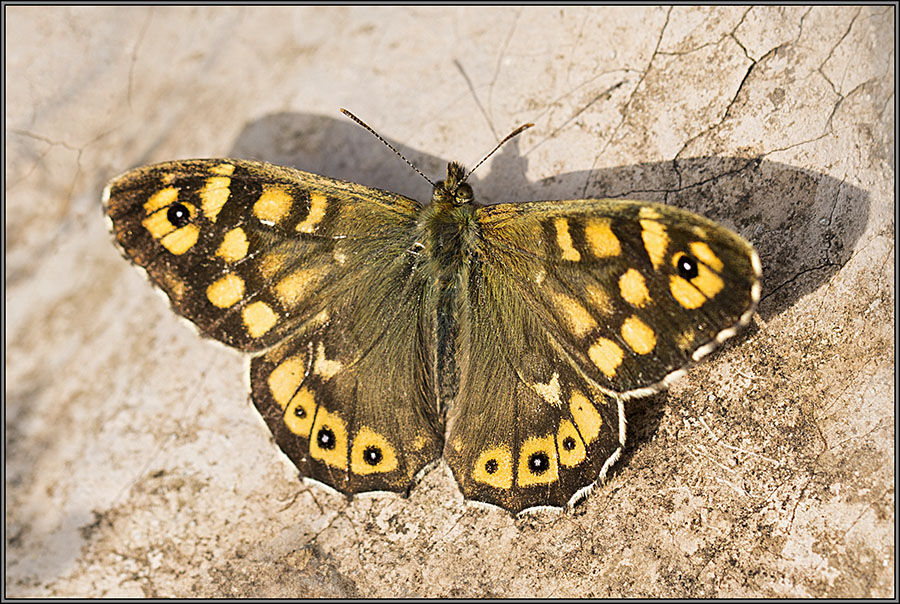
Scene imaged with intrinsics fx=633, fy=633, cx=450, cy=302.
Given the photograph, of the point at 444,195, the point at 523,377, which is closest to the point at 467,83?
the point at 444,195

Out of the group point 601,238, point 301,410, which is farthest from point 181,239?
point 601,238

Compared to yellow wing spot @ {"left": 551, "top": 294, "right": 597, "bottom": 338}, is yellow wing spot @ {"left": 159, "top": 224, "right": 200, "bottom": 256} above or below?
above

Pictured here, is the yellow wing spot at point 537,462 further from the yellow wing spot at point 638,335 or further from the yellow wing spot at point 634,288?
the yellow wing spot at point 634,288

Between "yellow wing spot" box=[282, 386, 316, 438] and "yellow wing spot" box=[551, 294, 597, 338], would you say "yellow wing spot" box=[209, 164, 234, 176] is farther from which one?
"yellow wing spot" box=[551, 294, 597, 338]

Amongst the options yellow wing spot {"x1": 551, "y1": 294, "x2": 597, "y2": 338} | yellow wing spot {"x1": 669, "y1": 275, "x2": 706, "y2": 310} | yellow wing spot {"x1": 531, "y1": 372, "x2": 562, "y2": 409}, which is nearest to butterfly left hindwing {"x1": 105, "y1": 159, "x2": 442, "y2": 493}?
yellow wing spot {"x1": 531, "y1": 372, "x2": 562, "y2": 409}

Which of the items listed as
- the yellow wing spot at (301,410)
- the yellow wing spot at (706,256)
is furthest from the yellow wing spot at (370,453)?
the yellow wing spot at (706,256)

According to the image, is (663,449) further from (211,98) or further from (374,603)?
(211,98)
